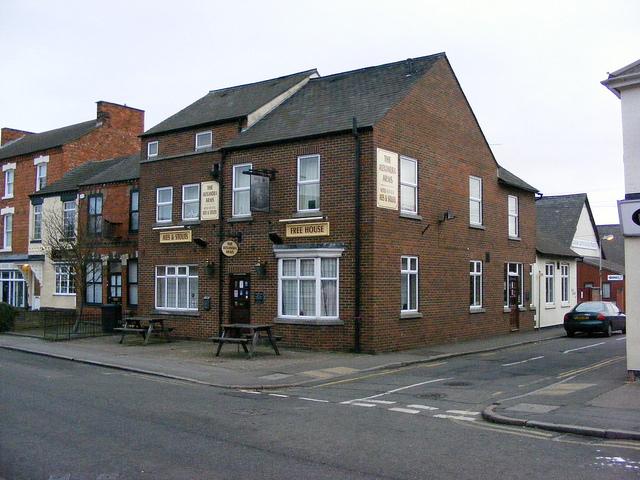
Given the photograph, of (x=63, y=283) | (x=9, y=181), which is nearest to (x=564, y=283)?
(x=63, y=283)

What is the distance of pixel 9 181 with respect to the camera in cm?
3881

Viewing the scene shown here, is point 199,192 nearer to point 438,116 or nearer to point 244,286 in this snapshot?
point 244,286

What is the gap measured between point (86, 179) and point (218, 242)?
45.1ft

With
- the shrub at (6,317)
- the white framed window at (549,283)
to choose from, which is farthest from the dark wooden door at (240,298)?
the white framed window at (549,283)

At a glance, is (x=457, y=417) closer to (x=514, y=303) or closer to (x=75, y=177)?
(x=514, y=303)

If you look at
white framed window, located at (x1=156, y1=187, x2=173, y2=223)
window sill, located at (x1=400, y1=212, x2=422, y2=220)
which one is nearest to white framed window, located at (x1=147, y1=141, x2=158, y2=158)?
Answer: white framed window, located at (x1=156, y1=187, x2=173, y2=223)

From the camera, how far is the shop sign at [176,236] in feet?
75.9

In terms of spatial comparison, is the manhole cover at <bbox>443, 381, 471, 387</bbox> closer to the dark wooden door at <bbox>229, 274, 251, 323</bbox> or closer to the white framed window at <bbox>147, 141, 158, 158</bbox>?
the dark wooden door at <bbox>229, 274, 251, 323</bbox>

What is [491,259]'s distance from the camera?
25469 millimetres

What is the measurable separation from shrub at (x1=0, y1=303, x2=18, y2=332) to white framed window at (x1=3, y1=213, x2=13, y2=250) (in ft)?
40.1

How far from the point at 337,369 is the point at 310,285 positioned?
14.0 feet

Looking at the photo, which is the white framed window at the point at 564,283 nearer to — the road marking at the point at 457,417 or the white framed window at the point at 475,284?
the white framed window at the point at 475,284

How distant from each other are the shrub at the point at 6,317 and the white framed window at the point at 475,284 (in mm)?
18607

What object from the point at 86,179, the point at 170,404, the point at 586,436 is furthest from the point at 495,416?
the point at 86,179
